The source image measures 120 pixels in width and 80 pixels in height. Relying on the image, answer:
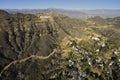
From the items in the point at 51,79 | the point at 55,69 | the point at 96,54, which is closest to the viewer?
the point at 51,79

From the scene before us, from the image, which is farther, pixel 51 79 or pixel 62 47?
pixel 62 47

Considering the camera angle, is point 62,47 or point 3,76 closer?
point 3,76

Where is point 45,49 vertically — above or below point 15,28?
below

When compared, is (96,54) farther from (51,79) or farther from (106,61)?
(51,79)

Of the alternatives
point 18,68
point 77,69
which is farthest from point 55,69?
point 18,68

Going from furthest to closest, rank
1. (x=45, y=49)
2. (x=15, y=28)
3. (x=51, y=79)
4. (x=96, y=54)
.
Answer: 1. (x=15, y=28)
2. (x=45, y=49)
3. (x=96, y=54)
4. (x=51, y=79)

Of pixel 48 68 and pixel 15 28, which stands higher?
pixel 15 28

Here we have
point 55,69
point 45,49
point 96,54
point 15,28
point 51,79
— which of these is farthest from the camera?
point 15,28

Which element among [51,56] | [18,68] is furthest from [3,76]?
[51,56]

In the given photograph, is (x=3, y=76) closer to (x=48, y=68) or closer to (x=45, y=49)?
(x=48, y=68)
